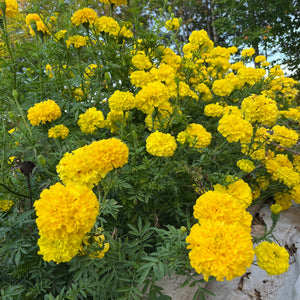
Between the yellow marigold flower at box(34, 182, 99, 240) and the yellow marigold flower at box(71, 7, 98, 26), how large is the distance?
150 cm

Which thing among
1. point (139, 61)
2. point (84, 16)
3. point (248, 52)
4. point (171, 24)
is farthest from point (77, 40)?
point (248, 52)

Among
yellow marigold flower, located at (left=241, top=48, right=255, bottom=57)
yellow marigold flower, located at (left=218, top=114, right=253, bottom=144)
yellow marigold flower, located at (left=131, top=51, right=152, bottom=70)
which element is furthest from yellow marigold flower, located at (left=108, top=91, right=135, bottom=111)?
yellow marigold flower, located at (left=241, top=48, right=255, bottom=57)

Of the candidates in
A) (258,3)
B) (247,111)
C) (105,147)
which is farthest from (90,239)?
(258,3)

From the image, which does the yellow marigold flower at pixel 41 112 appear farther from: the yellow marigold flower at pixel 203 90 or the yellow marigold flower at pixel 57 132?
the yellow marigold flower at pixel 203 90

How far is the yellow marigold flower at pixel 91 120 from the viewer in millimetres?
1613

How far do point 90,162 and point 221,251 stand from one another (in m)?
0.64

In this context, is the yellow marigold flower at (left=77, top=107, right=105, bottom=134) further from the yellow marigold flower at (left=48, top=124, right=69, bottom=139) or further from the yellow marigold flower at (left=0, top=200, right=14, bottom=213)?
the yellow marigold flower at (left=0, top=200, right=14, bottom=213)

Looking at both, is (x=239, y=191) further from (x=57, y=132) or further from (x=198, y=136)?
(x=57, y=132)

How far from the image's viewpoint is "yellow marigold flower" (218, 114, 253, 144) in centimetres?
155

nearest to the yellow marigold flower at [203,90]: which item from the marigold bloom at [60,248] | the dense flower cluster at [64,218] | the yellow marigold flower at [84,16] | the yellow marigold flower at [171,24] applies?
the yellow marigold flower at [171,24]

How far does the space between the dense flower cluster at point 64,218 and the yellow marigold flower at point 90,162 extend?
152 mm

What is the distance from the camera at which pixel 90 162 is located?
3.38 feet

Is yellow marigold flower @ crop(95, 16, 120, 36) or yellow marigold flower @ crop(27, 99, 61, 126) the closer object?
yellow marigold flower @ crop(27, 99, 61, 126)

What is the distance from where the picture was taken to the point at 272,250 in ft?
4.32
